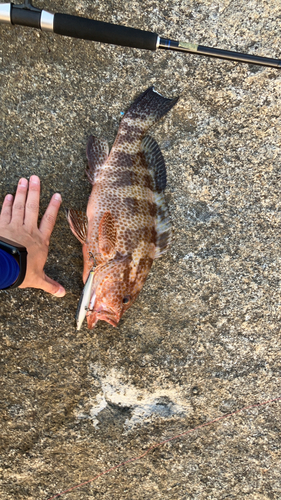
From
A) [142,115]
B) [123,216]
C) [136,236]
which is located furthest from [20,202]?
[142,115]

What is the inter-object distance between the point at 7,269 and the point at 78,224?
0.56m

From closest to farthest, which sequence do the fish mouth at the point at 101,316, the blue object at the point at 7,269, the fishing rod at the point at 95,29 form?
the fishing rod at the point at 95,29 → the blue object at the point at 7,269 → the fish mouth at the point at 101,316

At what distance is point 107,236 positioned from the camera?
2.37 meters

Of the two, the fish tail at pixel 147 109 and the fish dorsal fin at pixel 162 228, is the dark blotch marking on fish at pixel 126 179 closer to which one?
the fish dorsal fin at pixel 162 228

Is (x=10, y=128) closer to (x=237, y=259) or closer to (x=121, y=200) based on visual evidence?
(x=121, y=200)

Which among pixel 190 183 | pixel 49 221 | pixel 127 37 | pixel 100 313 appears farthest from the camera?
pixel 190 183

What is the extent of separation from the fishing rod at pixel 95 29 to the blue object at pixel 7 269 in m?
1.47

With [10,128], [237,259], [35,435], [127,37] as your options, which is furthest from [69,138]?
[35,435]

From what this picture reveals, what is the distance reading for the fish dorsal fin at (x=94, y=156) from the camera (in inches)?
102

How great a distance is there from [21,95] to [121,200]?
1.15 metres

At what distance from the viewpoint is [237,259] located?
281cm

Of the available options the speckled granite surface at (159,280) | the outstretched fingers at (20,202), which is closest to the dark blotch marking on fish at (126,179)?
the speckled granite surface at (159,280)

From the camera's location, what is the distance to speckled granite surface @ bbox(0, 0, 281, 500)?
2.67 m

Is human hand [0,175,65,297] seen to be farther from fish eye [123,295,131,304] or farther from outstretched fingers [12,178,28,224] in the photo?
fish eye [123,295,131,304]
